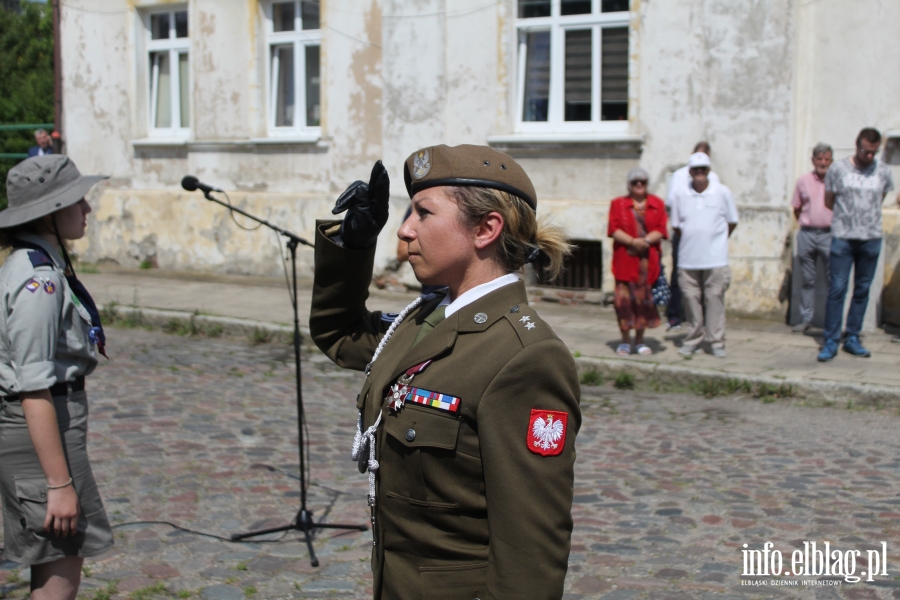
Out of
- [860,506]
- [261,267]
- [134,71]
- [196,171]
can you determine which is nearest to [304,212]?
[261,267]

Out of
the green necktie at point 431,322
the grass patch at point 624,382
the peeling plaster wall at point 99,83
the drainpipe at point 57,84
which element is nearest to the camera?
the green necktie at point 431,322

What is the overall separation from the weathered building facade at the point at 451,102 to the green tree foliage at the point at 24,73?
1.97m

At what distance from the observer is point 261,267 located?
14406mm

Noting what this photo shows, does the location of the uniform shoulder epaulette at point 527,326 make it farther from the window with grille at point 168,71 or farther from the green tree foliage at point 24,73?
the window with grille at point 168,71

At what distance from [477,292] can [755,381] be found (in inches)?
257

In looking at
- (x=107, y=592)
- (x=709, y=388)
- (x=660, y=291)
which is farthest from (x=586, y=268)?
(x=107, y=592)

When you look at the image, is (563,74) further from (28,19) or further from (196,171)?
(28,19)

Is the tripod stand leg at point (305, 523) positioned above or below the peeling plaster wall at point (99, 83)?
below

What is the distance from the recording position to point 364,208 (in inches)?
98.7

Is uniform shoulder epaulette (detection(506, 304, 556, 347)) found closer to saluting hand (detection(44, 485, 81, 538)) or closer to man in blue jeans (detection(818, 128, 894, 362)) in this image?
saluting hand (detection(44, 485, 81, 538))

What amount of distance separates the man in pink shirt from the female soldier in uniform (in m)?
8.32

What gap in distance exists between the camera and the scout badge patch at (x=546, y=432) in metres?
2.13

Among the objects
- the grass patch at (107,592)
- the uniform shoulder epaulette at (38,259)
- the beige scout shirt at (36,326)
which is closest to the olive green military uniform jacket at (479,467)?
the beige scout shirt at (36,326)

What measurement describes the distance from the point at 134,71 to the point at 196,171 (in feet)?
6.70
